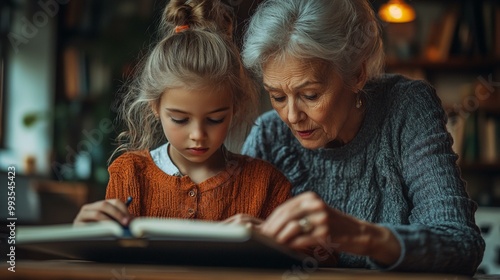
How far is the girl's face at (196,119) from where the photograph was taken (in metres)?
1.45

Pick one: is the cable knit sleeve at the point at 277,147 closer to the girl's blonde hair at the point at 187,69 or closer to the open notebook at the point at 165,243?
the girl's blonde hair at the point at 187,69

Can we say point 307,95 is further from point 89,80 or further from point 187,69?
point 89,80

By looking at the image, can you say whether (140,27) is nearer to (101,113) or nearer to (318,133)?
(101,113)

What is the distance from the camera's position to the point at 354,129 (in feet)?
5.74

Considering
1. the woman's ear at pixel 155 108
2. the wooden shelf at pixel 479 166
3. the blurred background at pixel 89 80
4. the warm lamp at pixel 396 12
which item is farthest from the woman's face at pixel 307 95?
the wooden shelf at pixel 479 166

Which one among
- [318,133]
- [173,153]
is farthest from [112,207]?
[318,133]

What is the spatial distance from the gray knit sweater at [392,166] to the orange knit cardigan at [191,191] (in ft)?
0.64

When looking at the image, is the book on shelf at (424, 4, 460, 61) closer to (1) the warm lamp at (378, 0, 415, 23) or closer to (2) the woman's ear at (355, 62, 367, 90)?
(1) the warm lamp at (378, 0, 415, 23)

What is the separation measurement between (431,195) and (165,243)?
24.6 inches

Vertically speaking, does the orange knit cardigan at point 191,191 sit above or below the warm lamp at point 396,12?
below

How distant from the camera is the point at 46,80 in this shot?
13.5 ft

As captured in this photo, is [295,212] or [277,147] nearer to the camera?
[295,212]

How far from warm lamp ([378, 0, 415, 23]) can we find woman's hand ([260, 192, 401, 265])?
9.86 ft

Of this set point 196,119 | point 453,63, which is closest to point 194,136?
Result: point 196,119
